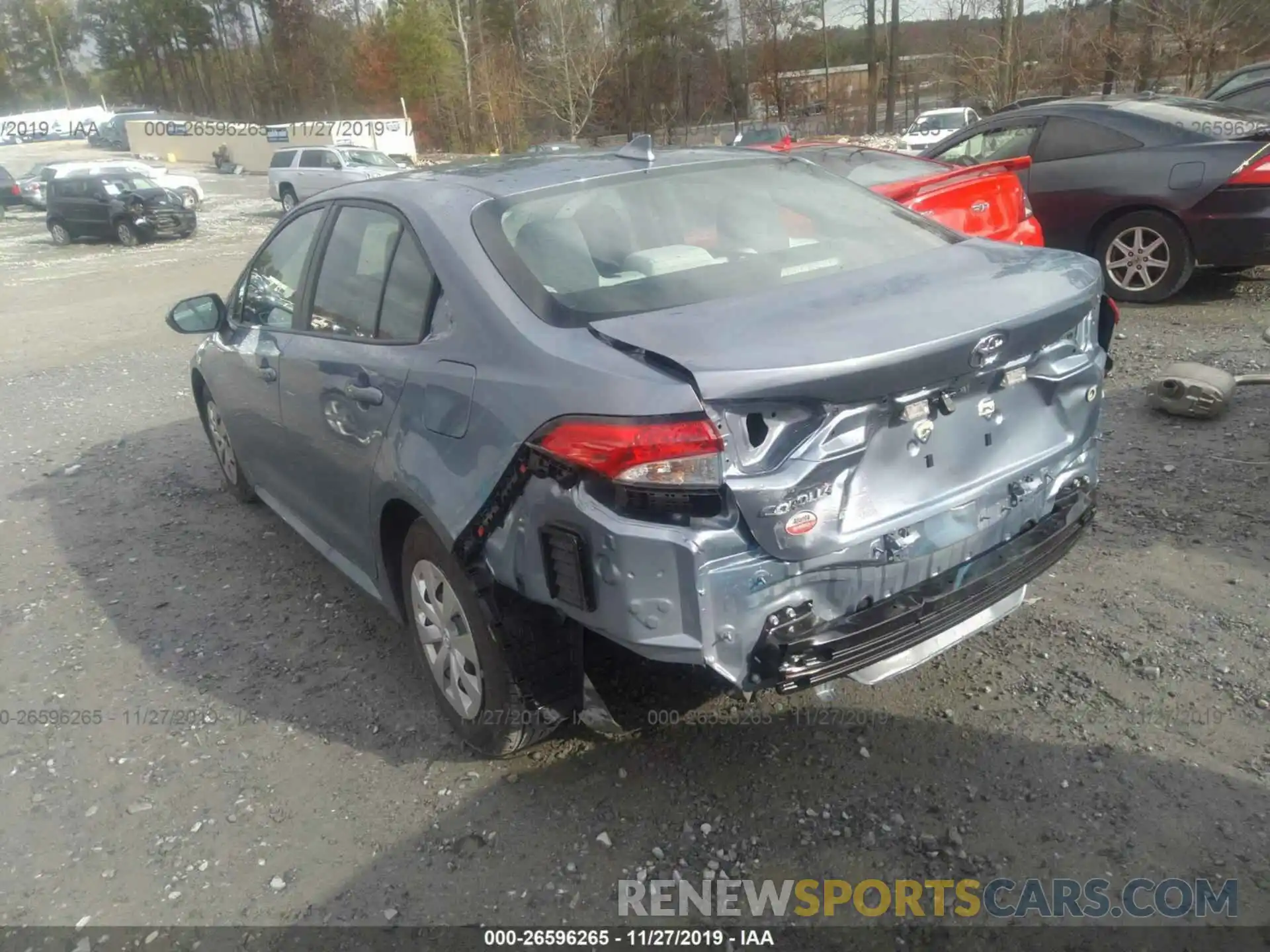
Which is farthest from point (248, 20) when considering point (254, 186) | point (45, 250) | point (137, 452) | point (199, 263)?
point (137, 452)

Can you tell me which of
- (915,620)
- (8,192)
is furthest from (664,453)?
(8,192)

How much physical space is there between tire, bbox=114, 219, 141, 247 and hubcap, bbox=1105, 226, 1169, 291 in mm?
20447

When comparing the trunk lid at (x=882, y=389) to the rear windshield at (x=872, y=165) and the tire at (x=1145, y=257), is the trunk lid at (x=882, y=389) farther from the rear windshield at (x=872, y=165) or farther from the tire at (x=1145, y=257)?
the tire at (x=1145, y=257)

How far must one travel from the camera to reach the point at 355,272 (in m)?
3.49

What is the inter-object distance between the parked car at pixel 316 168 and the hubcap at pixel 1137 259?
20942 millimetres

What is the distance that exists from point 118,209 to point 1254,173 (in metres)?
21.6

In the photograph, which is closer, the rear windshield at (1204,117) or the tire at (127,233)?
the rear windshield at (1204,117)

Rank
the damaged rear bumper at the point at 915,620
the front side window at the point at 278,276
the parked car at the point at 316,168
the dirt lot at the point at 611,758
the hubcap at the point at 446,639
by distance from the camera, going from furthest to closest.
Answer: the parked car at the point at 316,168 → the front side window at the point at 278,276 → the hubcap at the point at 446,639 → the dirt lot at the point at 611,758 → the damaged rear bumper at the point at 915,620

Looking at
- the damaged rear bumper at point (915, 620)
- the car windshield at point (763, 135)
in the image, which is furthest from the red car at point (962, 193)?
the car windshield at point (763, 135)

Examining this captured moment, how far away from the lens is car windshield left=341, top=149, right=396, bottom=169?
26.0 metres

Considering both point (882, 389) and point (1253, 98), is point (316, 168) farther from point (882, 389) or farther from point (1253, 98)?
point (882, 389)

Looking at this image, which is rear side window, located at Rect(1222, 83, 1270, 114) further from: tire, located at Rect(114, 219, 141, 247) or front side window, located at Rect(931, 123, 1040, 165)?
tire, located at Rect(114, 219, 141, 247)

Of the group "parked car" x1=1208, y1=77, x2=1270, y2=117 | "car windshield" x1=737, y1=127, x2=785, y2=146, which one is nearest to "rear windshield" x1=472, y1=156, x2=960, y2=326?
"car windshield" x1=737, y1=127, x2=785, y2=146

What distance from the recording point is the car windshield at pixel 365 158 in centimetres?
2602
